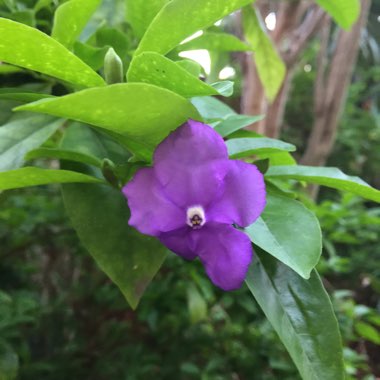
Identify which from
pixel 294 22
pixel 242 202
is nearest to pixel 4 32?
pixel 242 202

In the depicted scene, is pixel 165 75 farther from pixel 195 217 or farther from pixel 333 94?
pixel 333 94

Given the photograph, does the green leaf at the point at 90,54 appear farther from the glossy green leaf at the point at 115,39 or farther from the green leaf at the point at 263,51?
the green leaf at the point at 263,51

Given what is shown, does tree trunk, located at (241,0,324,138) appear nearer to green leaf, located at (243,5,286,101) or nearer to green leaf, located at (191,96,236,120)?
green leaf, located at (243,5,286,101)

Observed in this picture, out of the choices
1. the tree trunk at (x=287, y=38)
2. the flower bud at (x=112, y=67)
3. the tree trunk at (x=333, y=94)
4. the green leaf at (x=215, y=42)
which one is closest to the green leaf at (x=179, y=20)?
the flower bud at (x=112, y=67)

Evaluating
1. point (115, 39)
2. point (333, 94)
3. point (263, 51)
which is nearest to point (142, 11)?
point (115, 39)

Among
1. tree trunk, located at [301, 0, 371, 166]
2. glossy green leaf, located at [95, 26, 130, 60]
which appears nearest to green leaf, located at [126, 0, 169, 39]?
glossy green leaf, located at [95, 26, 130, 60]
